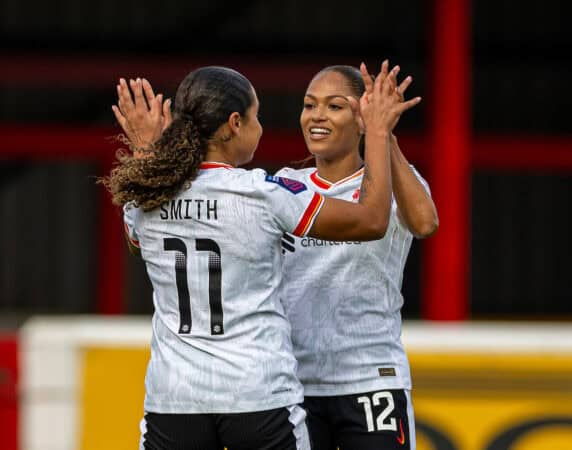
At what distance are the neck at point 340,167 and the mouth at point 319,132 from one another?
97 mm

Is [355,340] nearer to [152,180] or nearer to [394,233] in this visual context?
[394,233]

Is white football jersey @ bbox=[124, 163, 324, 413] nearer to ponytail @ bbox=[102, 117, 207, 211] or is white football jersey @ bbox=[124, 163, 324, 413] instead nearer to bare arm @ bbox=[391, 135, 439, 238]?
ponytail @ bbox=[102, 117, 207, 211]

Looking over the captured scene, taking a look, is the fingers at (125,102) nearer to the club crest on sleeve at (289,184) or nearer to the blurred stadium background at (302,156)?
the club crest on sleeve at (289,184)

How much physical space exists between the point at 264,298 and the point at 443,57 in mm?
6665

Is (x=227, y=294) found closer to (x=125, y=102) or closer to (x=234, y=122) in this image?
(x=234, y=122)

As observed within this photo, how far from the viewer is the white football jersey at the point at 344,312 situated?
3.37 metres

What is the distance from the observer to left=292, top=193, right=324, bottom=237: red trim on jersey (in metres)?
2.79

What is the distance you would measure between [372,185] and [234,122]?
0.39m

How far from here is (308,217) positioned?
2.79 meters

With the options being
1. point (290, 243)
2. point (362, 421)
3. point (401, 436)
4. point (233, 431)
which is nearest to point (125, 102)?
point (290, 243)

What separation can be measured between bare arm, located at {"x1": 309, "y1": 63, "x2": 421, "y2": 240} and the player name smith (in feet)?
0.84

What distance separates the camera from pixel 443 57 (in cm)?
912

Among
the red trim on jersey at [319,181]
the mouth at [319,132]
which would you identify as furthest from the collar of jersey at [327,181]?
the mouth at [319,132]

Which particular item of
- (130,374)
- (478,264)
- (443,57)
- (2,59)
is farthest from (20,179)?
(130,374)
